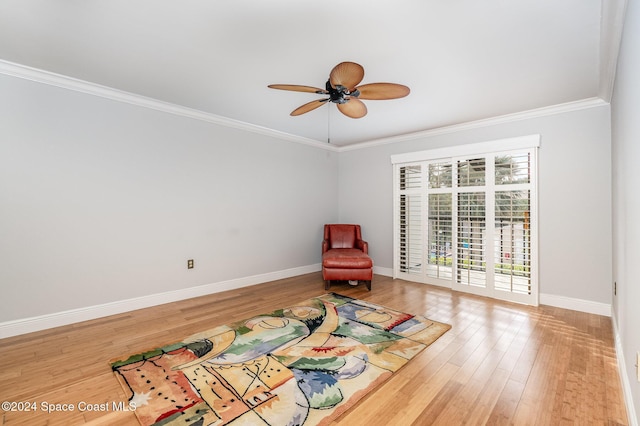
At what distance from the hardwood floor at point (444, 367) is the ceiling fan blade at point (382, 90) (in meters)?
2.16

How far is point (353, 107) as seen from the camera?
262 cm

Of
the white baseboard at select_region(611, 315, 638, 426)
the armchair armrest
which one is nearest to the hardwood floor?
the white baseboard at select_region(611, 315, 638, 426)

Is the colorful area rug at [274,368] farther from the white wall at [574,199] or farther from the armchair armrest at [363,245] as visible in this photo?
the white wall at [574,199]

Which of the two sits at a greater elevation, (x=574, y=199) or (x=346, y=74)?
(x=346, y=74)

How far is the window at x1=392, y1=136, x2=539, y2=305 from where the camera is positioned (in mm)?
3732

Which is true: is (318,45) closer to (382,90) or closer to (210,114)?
(382,90)

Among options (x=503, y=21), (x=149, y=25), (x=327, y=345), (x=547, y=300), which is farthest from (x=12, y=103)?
(x=547, y=300)

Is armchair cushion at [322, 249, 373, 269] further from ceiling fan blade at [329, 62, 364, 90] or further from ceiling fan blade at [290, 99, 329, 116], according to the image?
ceiling fan blade at [329, 62, 364, 90]

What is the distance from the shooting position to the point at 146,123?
351 centimetres

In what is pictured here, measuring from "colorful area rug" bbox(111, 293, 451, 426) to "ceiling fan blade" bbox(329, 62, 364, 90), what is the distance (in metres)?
2.18

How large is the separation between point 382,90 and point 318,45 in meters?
0.62

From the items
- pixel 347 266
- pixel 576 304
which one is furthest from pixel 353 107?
pixel 576 304

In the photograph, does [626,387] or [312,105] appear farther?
[312,105]

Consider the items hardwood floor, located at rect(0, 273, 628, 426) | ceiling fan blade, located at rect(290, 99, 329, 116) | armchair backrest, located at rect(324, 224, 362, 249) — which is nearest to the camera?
hardwood floor, located at rect(0, 273, 628, 426)
